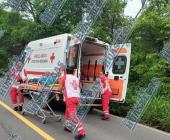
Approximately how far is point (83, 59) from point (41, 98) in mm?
3445

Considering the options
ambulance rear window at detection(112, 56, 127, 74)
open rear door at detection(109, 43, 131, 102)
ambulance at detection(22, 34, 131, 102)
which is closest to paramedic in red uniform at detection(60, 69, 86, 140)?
ambulance at detection(22, 34, 131, 102)

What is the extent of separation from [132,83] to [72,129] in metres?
8.58

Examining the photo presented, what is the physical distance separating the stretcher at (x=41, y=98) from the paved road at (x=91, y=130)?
0.18 meters

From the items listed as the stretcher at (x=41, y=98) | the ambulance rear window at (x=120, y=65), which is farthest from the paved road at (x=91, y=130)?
the ambulance rear window at (x=120, y=65)

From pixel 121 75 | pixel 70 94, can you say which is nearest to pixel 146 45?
pixel 121 75

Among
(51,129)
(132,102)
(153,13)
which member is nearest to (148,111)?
(132,102)

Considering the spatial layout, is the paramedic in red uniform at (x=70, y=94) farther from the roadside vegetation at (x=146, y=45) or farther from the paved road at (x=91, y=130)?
the roadside vegetation at (x=146, y=45)

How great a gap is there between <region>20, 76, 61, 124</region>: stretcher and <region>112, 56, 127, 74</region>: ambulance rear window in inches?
83.0

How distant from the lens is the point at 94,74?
15.1 meters

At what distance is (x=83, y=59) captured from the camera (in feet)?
51.4

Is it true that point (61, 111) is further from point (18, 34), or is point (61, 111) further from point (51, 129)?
point (18, 34)

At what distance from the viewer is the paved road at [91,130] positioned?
9.93 metres

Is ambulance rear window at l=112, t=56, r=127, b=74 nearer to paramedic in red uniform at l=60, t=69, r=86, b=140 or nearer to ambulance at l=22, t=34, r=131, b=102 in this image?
ambulance at l=22, t=34, r=131, b=102

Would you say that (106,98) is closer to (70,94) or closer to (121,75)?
(121,75)
